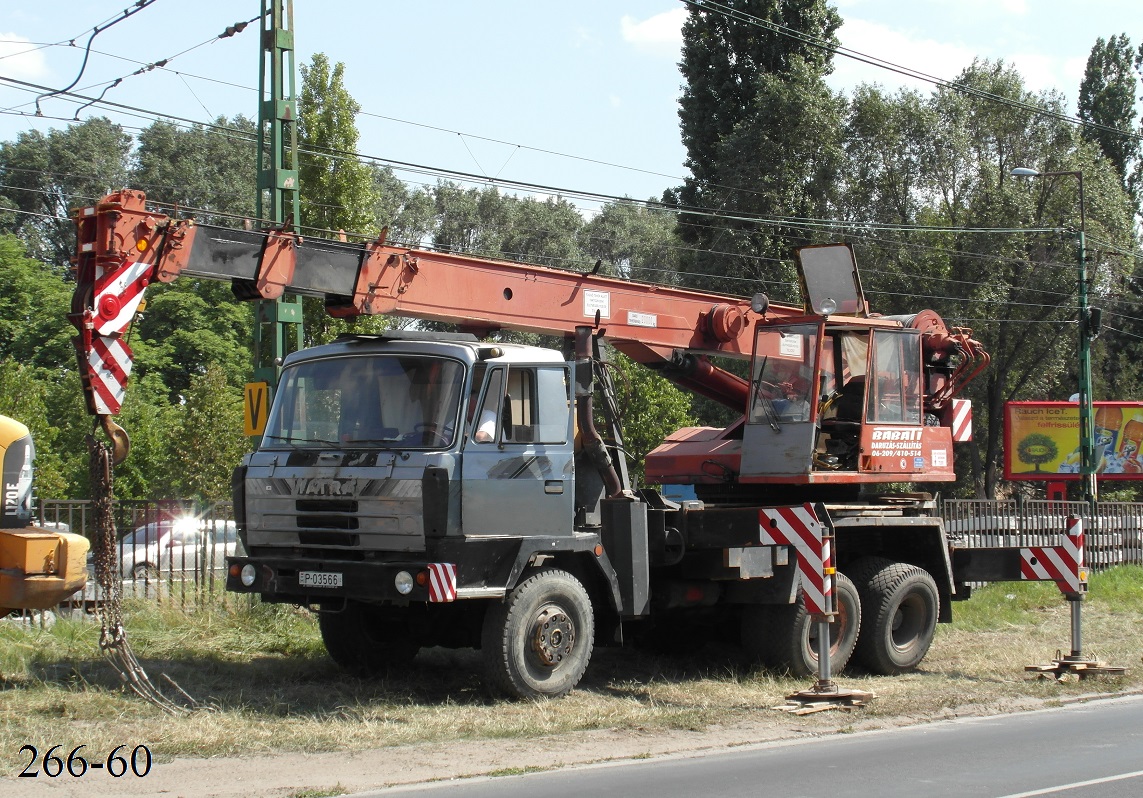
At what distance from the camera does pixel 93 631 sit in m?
12.3

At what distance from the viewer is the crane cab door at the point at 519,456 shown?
9.97m

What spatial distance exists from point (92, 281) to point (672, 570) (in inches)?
231

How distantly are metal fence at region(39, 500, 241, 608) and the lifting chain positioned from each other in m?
4.01

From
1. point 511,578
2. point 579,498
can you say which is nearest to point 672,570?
point 579,498

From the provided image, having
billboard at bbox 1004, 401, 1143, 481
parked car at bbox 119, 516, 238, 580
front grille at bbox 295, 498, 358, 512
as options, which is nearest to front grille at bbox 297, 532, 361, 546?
front grille at bbox 295, 498, 358, 512

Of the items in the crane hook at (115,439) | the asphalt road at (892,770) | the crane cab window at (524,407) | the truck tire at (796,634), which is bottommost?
the asphalt road at (892,770)

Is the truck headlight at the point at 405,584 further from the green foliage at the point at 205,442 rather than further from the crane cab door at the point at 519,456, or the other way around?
the green foliage at the point at 205,442

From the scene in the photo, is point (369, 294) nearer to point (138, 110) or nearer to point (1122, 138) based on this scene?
point (138, 110)

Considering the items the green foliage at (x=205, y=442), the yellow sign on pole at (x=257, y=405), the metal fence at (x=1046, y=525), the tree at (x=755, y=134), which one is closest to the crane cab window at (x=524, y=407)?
the yellow sign on pole at (x=257, y=405)

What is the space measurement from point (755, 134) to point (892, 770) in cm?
3029

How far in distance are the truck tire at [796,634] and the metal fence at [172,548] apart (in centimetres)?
566

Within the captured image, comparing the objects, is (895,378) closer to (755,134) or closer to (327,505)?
(327,505)

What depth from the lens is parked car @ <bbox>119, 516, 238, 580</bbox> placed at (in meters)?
13.8

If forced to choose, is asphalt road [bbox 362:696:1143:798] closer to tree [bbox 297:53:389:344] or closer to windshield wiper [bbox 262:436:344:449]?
windshield wiper [bbox 262:436:344:449]
